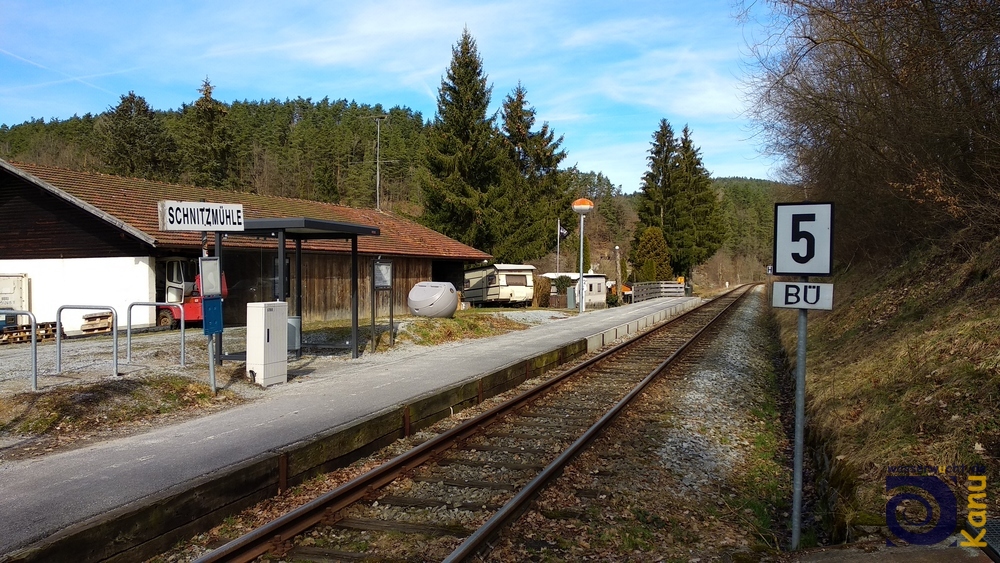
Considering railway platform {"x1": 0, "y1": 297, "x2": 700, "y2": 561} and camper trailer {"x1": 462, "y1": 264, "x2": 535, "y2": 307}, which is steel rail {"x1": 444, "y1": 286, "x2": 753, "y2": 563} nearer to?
railway platform {"x1": 0, "y1": 297, "x2": 700, "y2": 561}

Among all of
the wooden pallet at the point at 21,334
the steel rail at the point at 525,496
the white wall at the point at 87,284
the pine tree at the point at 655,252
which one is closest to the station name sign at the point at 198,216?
the steel rail at the point at 525,496

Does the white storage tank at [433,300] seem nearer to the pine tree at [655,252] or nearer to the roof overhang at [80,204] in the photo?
the roof overhang at [80,204]

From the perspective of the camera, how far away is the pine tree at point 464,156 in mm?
41156

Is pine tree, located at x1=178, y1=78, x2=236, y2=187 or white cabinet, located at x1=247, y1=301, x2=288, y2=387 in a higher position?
pine tree, located at x1=178, y1=78, x2=236, y2=187

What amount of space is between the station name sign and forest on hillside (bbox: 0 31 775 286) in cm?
3007

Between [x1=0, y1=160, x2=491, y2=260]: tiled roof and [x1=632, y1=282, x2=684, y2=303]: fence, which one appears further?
[x1=632, y1=282, x2=684, y2=303]: fence

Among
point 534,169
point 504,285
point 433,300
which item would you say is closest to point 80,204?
point 433,300

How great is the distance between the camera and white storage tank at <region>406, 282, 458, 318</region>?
2034 cm

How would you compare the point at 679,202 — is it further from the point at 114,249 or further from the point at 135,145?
the point at 114,249

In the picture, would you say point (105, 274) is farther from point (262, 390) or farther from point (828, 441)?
point (828, 441)

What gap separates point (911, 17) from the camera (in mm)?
8625

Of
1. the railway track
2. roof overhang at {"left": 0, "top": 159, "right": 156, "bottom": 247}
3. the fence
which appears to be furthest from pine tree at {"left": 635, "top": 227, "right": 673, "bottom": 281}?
the railway track

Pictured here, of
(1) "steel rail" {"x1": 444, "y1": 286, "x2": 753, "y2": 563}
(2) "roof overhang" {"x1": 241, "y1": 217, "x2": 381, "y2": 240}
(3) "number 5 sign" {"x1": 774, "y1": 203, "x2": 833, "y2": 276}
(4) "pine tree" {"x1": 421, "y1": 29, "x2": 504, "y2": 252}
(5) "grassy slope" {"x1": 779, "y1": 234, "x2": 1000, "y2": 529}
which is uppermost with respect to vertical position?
(4) "pine tree" {"x1": 421, "y1": 29, "x2": 504, "y2": 252}

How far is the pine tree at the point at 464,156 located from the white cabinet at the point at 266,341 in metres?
30.4
